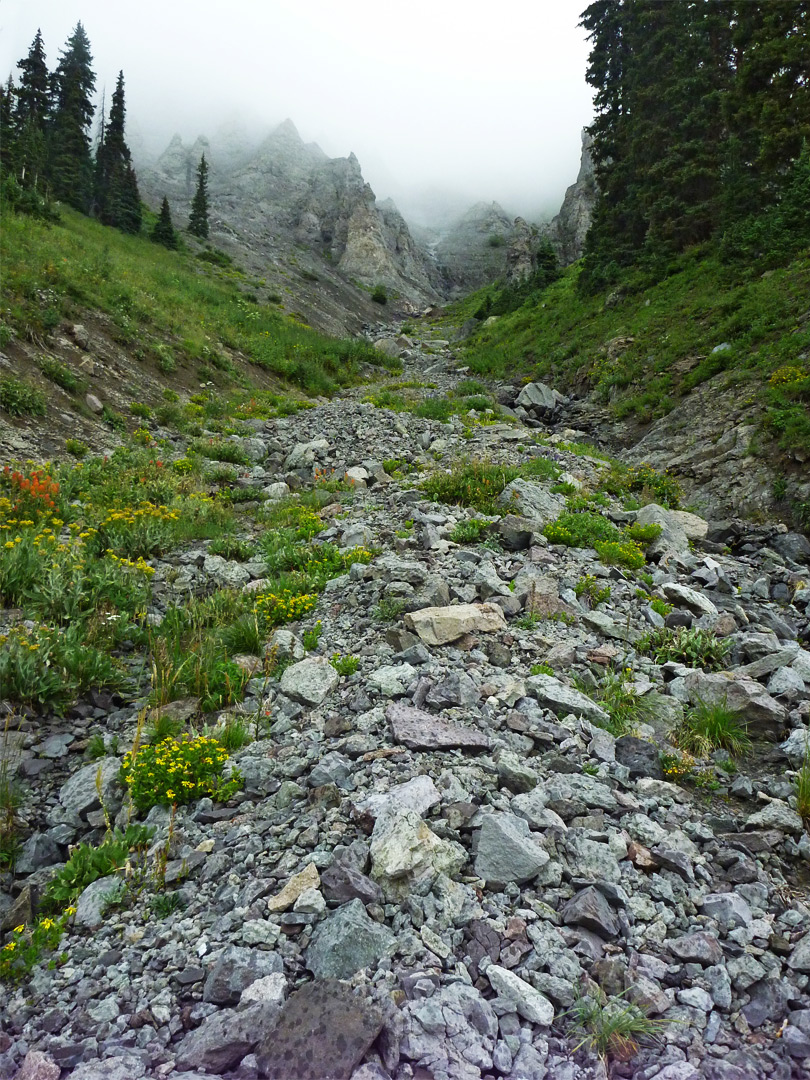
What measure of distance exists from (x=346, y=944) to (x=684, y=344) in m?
21.2

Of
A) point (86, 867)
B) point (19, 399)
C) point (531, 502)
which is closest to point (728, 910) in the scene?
point (86, 867)

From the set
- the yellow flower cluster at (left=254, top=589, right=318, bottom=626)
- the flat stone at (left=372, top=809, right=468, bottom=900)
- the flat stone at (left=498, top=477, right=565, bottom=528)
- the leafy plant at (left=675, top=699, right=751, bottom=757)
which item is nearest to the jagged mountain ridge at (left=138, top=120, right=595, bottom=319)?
the flat stone at (left=498, top=477, right=565, bottom=528)

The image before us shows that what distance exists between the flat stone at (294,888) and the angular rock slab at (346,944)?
234 mm

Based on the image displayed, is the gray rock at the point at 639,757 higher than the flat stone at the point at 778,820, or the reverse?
the flat stone at the point at 778,820

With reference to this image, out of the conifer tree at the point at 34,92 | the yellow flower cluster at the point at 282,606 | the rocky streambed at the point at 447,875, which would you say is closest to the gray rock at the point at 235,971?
the rocky streambed at the point at 447,875

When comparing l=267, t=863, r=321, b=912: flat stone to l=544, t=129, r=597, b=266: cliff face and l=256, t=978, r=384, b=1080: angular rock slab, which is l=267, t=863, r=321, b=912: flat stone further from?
l=544, t=129, r=597, b=266: cliff face

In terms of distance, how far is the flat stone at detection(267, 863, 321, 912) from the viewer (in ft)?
11.0

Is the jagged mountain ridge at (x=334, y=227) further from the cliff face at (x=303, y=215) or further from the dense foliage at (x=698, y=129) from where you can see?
the dense foliage at (x=698, y=129)

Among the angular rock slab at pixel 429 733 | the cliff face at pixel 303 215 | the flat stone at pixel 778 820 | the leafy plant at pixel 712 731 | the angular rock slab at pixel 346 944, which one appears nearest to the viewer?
the angular rock slab at pixel 346 944

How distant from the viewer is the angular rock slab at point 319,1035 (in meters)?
2.60

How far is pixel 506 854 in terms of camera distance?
3686 millimetres

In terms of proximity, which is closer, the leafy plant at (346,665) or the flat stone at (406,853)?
the flat stone at (406,853)

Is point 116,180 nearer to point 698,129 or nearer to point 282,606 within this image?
point 698,129

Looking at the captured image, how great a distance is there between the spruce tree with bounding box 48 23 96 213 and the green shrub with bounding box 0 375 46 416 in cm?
5547
